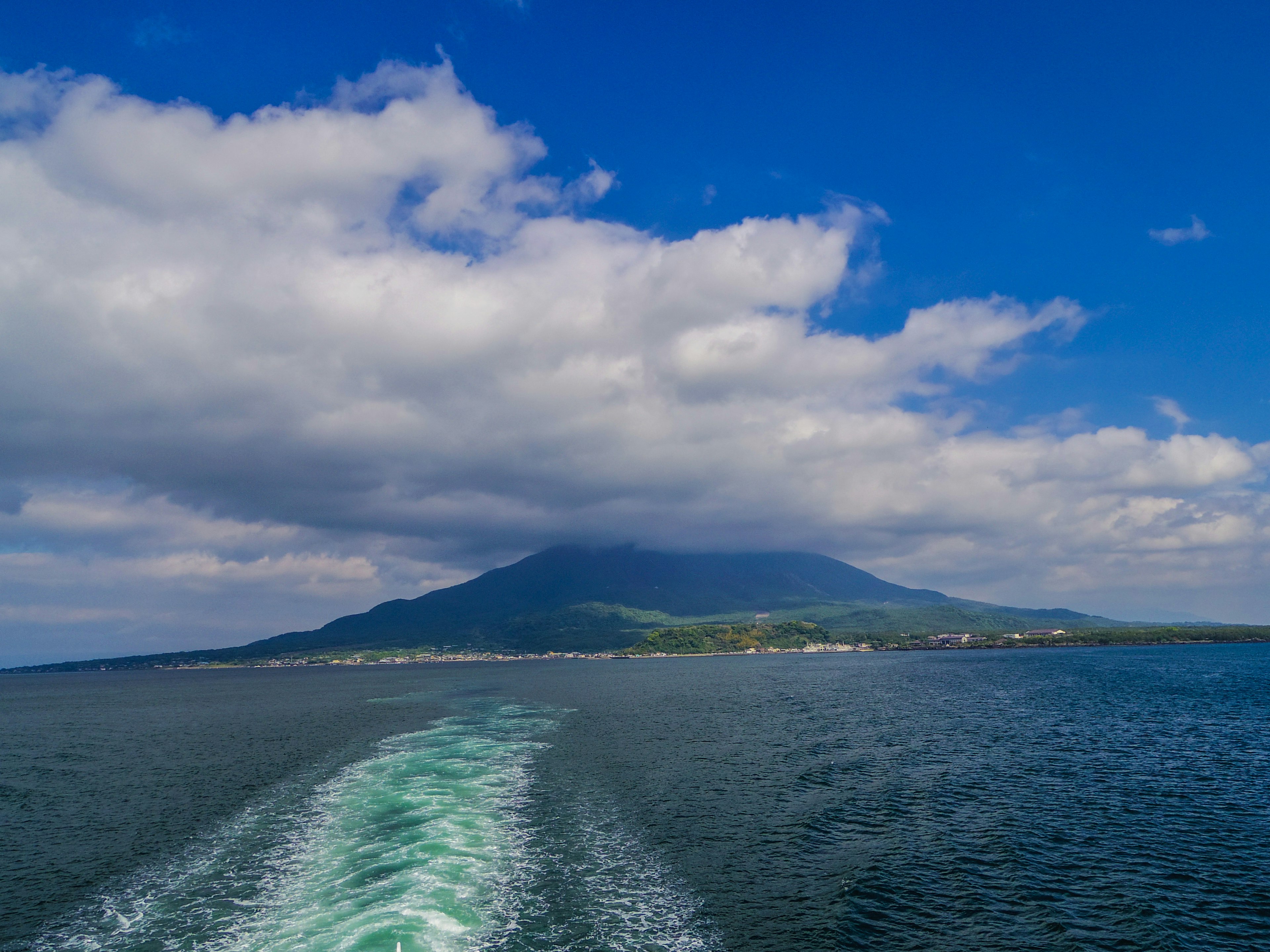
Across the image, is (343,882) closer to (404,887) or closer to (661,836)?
(404,887)

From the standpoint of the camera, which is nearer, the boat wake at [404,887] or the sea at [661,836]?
the boat wake at [404,887]

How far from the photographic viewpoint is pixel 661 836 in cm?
3244

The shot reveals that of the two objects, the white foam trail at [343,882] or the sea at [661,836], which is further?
the sea at [661,836]

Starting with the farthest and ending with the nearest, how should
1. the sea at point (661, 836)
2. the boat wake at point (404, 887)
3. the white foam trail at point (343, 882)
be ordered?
the sea at point (661, 836)
the white foam trail at point (343, 882)
the boat wake at point (404, 887)

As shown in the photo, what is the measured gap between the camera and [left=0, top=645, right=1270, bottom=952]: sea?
22.6m

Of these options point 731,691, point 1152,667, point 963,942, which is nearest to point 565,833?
point 963,942

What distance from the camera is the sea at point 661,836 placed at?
22.6 metres

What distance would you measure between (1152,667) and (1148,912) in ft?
482

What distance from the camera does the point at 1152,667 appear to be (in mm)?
136750

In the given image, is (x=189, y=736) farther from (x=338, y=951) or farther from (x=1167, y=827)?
(x=1167, y=827)

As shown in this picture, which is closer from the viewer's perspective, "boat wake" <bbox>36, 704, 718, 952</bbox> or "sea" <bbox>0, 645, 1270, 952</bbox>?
"boat wake" <bbox>36, 704, 718, 952</bbox>

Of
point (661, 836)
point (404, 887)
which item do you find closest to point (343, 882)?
point (404, 887)

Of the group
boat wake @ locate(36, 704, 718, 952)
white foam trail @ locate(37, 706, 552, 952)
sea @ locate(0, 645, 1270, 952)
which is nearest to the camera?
boat wake @ locate(36, 704, 718, 952)

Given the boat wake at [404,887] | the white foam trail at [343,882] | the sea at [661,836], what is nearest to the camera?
the boat wake at [404,887]
